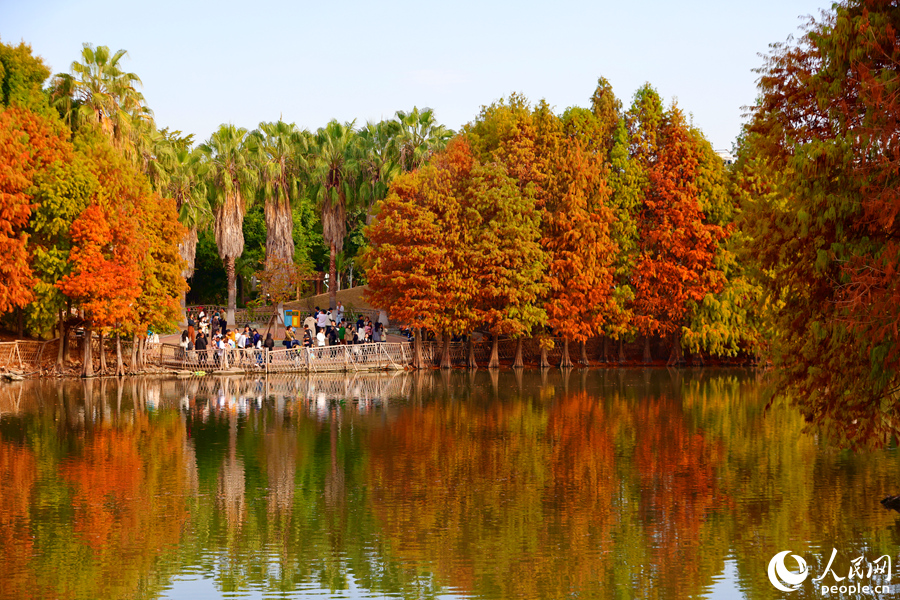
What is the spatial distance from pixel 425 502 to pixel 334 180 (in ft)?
147

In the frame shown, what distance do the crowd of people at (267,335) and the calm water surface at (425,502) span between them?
46.7 feet

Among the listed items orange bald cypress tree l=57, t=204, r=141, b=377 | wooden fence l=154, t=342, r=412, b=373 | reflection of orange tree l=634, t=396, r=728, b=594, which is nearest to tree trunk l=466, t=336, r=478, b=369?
wooden fence l=154, t=342, r=412, b=373

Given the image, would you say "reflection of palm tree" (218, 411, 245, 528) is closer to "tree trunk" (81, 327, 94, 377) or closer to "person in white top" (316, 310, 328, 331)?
"tree trunk" (81, 327, 94, 377)

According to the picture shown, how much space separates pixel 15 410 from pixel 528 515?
18.6 m

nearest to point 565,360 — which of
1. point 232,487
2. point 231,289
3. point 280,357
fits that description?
point 280,357

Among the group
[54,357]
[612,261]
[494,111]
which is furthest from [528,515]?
[494,111]

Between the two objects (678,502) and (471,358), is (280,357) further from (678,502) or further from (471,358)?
(678,502)

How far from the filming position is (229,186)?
54.2m

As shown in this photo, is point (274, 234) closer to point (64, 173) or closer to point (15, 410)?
point (64, 173)

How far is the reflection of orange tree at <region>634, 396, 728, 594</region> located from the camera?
1185 centimetres

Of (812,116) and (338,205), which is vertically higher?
(338,205)

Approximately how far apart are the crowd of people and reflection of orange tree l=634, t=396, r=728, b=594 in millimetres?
22667

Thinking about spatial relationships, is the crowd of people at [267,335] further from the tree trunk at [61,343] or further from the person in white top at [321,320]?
the tree trunk at [61,343]

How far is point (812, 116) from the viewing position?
1574 cm
